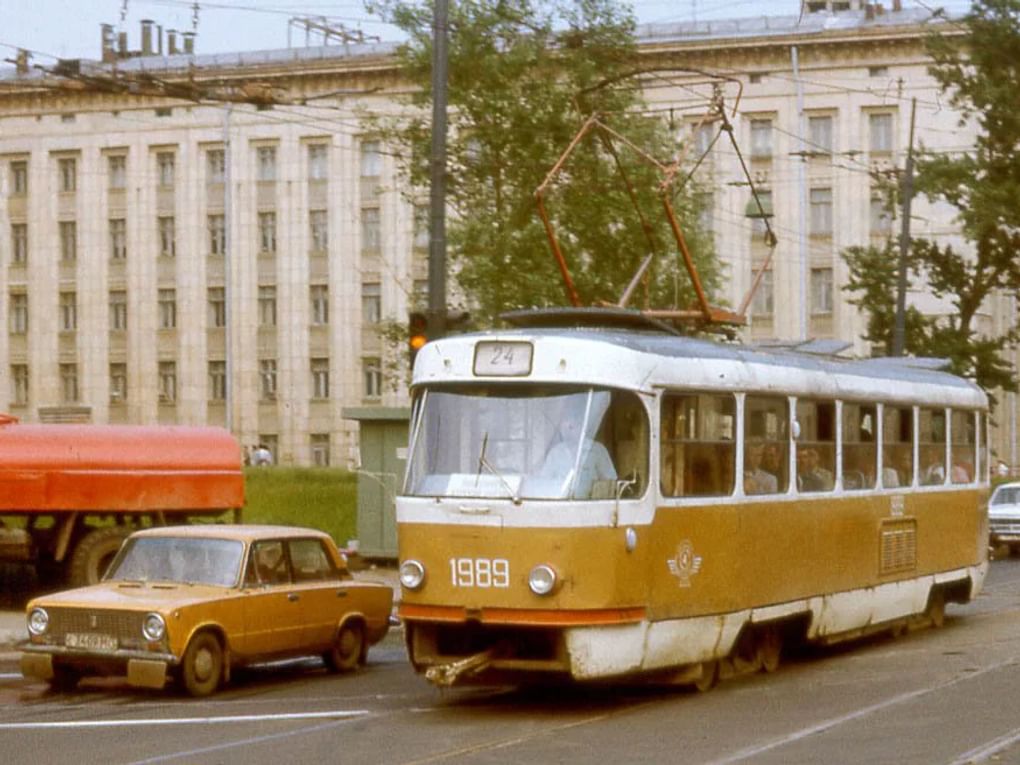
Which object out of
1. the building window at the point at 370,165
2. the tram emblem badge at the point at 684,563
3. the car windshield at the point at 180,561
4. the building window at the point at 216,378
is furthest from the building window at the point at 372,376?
the tram emblem badge at the point at 684,563

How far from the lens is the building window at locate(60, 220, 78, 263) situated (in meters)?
76.0

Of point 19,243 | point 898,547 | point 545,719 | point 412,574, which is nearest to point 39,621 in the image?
point 412,574

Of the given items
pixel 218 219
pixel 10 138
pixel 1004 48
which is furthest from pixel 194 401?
pixel 1004 48

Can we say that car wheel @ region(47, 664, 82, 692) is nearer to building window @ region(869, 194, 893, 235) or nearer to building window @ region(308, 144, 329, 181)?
building window @ region(869, 194, 893, 235)

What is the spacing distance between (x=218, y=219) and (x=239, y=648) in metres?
57.3

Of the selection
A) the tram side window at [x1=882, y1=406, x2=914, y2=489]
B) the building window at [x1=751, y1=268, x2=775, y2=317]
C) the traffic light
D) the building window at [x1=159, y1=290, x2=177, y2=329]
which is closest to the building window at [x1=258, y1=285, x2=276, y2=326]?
the building window at [x1=159, y1=290, x2=177, y2=329]

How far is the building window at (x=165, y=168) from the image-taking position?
73.5 meters

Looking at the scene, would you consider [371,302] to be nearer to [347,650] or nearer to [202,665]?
[347,650]

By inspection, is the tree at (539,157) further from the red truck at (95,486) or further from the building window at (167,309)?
the building window at (167,309)

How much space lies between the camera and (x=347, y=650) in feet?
60.8

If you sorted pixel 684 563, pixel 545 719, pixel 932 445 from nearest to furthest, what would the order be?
pixel 545 719 < pixel 684 563 < pixel 932 445

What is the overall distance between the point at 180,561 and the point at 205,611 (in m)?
1.12

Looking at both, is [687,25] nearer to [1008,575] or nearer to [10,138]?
[10,138]

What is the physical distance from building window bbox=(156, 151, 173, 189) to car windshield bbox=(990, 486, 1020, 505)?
3896cm
